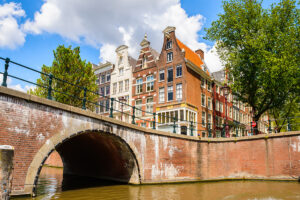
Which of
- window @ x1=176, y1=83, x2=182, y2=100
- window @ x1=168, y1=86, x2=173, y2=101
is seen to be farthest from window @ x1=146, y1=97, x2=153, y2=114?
window @ x1=176, y1=83, x2=182, y2=100

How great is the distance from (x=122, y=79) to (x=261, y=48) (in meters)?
19.1

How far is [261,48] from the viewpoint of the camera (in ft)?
59.0

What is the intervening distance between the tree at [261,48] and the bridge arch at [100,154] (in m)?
12.2

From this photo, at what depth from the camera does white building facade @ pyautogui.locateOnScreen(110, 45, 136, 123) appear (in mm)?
31328

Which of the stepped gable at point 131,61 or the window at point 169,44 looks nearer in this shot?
the window at point 169,44

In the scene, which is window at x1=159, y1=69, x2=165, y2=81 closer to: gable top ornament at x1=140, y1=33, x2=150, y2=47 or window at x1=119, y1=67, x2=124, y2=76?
gable top ornament at x1=140, y1=33, x2=150, y2=47

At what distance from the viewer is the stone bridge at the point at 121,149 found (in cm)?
720

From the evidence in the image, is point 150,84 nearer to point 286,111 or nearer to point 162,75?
point 162,75

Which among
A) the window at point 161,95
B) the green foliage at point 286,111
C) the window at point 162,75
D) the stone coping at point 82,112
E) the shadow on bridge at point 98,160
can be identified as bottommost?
the shadow on bridge at point 98,160

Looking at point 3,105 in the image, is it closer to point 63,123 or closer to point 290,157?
point 63,123

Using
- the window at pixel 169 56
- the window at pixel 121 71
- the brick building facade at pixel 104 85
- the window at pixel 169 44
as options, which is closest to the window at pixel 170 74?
the window at pixel 169 56

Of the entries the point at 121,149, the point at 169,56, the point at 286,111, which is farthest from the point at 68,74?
the point at 286,111

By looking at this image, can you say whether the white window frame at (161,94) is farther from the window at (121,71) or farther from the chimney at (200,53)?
the chimney at (200,53)

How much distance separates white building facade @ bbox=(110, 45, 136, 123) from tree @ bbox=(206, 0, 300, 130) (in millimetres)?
14165
